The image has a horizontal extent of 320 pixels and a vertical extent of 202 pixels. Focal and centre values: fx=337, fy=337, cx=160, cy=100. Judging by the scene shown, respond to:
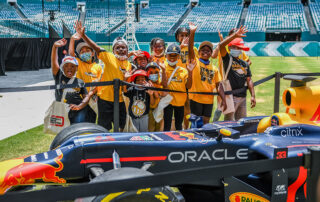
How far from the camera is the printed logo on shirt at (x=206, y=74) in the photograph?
209 inches

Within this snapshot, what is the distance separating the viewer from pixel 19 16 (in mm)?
39906

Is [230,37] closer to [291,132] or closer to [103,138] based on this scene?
[291,132]

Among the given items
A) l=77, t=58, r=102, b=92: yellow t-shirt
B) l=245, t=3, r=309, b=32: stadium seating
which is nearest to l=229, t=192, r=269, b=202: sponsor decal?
l=77, t=58, r=102, b=92: yellow t-shirt

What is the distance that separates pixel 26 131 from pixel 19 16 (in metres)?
37.7

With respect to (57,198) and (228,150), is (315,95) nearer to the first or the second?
(228,150)

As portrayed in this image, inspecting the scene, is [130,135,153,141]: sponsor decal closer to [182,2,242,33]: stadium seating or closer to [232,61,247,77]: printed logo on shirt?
[232,61,247,77]: printed logo on shirt

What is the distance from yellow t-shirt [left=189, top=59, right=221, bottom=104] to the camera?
5.32 metres

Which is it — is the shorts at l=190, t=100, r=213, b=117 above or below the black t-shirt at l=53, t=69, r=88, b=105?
below

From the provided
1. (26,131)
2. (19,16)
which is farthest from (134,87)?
(19,16)

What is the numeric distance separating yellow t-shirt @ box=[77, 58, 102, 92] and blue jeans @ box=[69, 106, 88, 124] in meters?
0.62

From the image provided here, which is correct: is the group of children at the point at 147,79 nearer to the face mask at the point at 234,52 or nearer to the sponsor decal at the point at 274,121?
the face mask at the point at 234,52

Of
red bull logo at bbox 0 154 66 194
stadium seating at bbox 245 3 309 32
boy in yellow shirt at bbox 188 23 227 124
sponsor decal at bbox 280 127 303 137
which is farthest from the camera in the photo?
stadium seating at bbox 245 3 309 32

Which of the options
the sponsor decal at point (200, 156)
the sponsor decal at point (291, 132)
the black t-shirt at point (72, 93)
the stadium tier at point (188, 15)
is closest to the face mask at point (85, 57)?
the black t-shirt at point (72, 93)

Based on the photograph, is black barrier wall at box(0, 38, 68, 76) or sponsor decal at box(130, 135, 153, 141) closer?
sponsor decal at box(130, 135, 153, 141)
